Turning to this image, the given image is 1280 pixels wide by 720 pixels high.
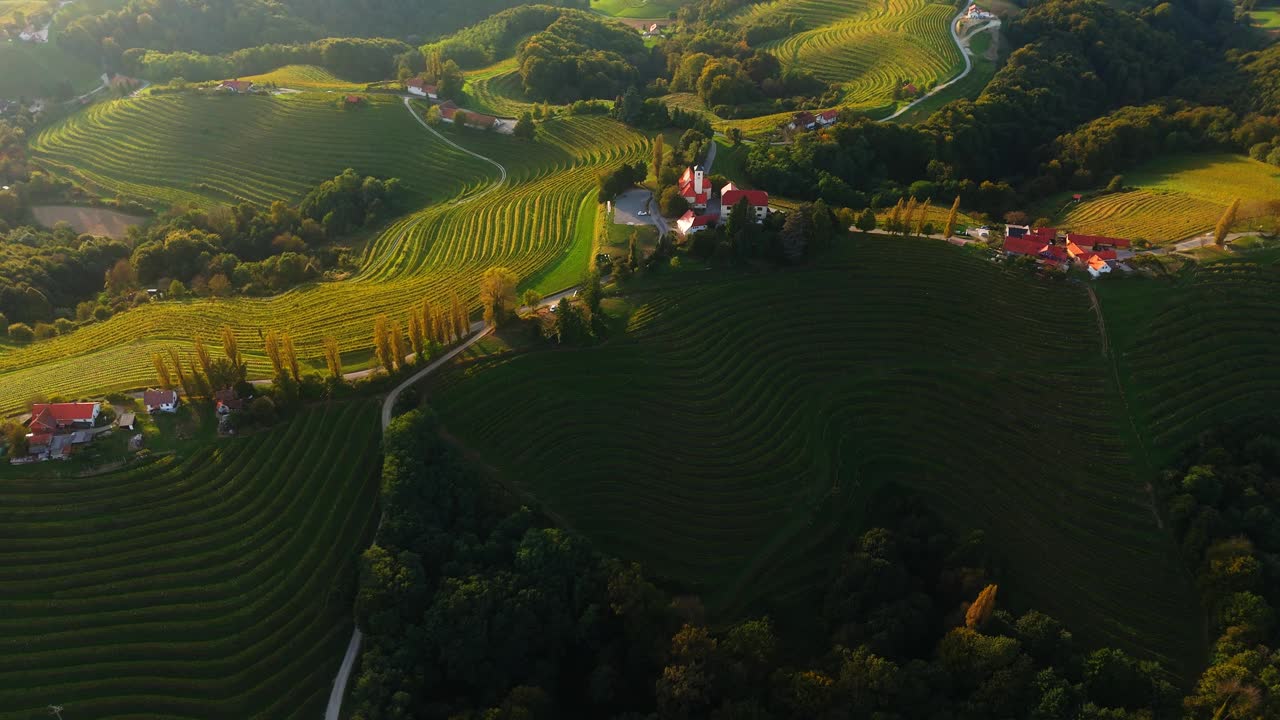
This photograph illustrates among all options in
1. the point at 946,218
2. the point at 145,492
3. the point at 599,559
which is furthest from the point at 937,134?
the point at 145,492

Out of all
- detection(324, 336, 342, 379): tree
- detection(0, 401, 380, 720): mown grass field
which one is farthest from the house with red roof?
detection(0, 401, 380, 720): mown grass field

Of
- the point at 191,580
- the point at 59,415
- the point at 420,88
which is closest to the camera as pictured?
the point at 191,580

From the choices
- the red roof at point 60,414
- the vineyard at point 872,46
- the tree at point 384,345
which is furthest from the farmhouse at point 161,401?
the vineyard at point 872,46

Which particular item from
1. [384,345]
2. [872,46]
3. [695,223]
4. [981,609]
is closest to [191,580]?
[384,345]

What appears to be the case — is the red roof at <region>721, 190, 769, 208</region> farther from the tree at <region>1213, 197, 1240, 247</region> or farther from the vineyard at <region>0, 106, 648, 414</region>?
the tree at <region>1213, 197, 1240, 247</region>

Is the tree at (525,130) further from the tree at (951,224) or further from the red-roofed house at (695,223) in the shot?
the tree at (951,224)

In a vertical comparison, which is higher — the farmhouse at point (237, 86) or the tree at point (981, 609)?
the farmhouse at point (237, 86)

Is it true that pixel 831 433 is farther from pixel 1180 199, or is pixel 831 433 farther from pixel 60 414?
pixel 1180 199
